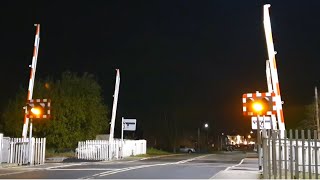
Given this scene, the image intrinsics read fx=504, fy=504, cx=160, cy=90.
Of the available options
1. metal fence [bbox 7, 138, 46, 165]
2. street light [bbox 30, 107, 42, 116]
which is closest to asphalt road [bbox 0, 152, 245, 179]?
metal fence [bbox 7, 138, 46, 165]

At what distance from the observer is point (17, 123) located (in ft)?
149

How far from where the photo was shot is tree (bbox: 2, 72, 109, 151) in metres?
44.2

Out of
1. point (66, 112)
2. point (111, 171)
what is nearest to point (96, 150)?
point (66, 112)

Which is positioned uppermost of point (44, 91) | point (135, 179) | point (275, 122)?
point (44, 91)

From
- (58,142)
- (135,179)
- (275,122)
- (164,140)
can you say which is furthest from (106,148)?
(164,140)

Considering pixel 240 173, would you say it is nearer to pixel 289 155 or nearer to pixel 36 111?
pixel 289 155

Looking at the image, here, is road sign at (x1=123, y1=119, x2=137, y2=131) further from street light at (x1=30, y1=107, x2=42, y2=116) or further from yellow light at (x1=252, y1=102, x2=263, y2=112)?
yellow light at (x1=252, y1=102, x2=263, y2=112)

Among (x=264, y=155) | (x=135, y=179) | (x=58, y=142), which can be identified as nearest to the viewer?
(x=264, y=155)

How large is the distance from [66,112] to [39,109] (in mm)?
18602

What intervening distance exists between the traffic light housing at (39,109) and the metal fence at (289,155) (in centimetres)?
1352

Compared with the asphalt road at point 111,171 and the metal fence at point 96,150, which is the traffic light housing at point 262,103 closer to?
the asphalt road at point 111,171

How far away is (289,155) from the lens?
16531 mm

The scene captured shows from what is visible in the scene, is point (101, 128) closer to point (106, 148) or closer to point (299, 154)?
point (106, 148)

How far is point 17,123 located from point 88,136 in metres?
6.55
